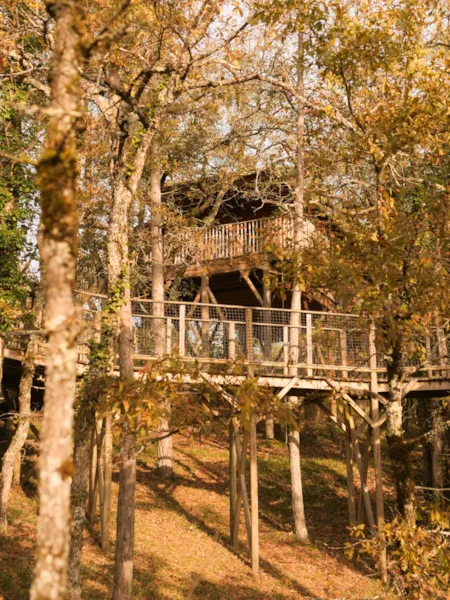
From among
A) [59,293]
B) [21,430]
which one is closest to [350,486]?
[21,430]

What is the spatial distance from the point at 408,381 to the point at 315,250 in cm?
859

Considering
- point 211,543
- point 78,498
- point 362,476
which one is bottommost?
point 211,543

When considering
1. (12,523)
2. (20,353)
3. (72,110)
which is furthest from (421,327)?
(12,523)

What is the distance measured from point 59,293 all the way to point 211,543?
1493 cm

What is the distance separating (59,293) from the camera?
490 cm

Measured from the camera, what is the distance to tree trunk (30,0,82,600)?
187 inches

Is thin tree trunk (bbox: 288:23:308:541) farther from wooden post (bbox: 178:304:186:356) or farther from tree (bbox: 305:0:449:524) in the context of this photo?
tree (bbox: 305:0:449:524)

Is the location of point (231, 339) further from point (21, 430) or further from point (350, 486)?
point (21, 430)

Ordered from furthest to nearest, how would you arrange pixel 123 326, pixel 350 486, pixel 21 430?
pixel 350 486
pixel 21 430
pixel 123 326

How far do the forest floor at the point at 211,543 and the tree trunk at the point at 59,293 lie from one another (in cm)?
753

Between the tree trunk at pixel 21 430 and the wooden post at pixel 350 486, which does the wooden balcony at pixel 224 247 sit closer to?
the wooden post at pixel 350 486

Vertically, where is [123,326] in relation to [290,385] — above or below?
above

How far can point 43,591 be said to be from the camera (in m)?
4.68

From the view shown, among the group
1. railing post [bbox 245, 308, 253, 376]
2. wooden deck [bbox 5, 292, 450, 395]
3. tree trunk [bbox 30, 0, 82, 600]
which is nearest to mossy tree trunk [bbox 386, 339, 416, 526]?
tree trunk [bbox 30, 0, 82, 600]
